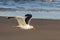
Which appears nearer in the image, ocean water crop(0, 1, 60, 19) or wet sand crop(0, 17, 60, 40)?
wet sand crop(0, 17, 60, 40)

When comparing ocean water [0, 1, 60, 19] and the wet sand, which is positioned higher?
the wet sand

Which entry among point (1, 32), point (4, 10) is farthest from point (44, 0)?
point (1, 32)

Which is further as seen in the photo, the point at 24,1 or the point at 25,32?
the point at 24,1

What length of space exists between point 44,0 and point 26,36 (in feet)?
48.0

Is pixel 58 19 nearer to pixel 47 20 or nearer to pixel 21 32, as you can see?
pixel 47 20

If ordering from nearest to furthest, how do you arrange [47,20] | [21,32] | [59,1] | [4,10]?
[21,32] → [47,20] → [4,10] → [59,1]

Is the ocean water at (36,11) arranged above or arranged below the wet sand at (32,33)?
below

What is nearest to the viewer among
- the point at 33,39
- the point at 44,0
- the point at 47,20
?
the point at 33,39

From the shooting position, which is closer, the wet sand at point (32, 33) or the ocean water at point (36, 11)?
the wet sand at point (32, 33)

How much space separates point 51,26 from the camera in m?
11.3

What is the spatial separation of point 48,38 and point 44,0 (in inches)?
586

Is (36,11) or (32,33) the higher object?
(32,33)

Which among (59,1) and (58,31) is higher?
(58,31)

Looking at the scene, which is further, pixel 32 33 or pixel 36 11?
pixel 36 11
